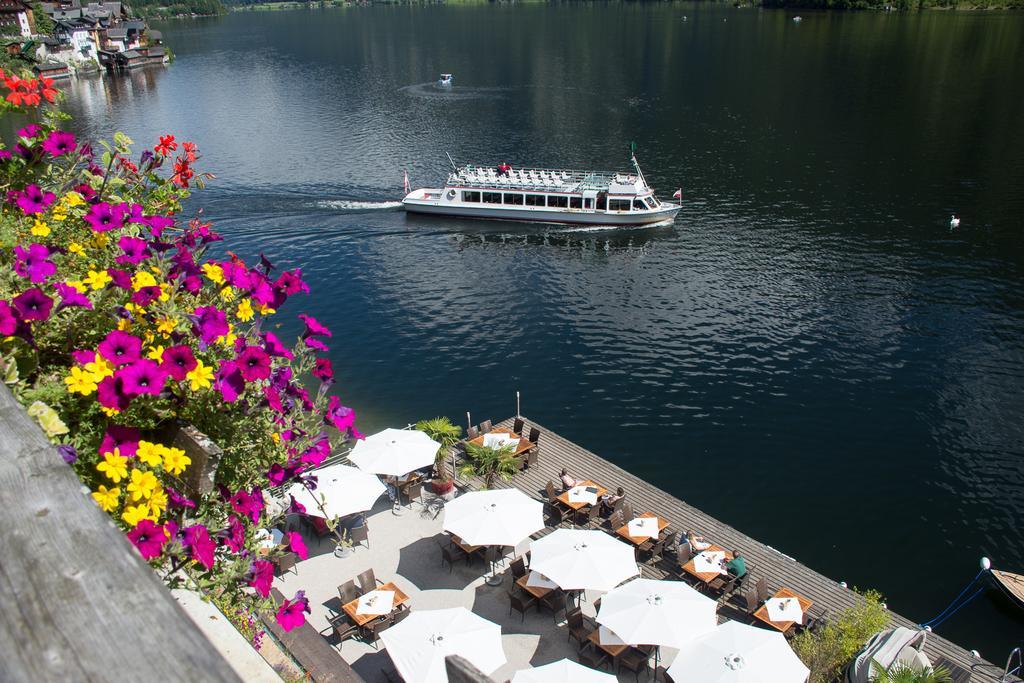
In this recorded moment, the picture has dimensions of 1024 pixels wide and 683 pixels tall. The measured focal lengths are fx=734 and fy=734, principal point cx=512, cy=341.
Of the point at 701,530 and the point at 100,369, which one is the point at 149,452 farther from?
the point at 701,530

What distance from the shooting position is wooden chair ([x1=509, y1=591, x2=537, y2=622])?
21844 millimetres

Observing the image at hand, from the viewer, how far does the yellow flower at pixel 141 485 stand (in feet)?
19.0

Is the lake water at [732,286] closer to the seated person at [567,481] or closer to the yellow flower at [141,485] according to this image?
the seated person at [567,481]

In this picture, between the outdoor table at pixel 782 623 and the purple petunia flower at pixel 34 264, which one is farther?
the outdoor table at pixel 782 623

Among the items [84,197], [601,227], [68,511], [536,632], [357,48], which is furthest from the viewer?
[357,48]

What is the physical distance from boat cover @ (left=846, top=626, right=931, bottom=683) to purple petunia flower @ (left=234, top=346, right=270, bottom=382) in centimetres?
1805

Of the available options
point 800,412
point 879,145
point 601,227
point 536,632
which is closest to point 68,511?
point 536,632

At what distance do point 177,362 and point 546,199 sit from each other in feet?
200

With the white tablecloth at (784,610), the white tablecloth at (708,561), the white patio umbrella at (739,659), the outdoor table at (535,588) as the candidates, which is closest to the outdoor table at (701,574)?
the white tablecloth at (708,561)

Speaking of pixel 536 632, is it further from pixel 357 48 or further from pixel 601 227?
pixel 357 48

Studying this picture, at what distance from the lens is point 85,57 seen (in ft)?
528

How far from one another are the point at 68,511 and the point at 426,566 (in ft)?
73.7

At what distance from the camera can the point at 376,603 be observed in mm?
21234

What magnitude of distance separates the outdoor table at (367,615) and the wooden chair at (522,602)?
3.14 meters
